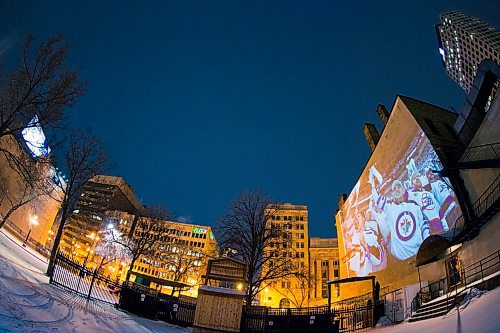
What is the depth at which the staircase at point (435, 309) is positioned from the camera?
1291cm

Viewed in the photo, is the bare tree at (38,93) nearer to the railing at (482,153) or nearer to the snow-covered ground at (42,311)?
the snow-covered ground at (42,311)

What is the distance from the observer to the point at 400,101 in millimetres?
26188

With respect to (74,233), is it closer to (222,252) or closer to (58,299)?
(222,252)

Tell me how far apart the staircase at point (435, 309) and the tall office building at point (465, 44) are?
9471 cm

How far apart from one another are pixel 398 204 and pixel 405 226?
6.70ft

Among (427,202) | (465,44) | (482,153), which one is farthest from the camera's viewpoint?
(465,44)

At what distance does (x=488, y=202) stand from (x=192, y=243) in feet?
340

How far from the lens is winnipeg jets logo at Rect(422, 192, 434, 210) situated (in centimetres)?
1989

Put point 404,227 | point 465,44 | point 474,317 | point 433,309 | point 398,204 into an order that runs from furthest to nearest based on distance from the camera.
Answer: point 465,44 < point 398,204 < point 404,227 < point 433,309 < point 474,317

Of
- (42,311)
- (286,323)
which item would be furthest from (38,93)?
→ (286,323)

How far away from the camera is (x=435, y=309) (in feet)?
46.2

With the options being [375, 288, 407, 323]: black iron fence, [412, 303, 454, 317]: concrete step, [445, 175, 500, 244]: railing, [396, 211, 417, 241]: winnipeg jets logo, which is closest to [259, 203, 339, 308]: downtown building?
[396, 211, 417, 241]: winnipeg jets logo

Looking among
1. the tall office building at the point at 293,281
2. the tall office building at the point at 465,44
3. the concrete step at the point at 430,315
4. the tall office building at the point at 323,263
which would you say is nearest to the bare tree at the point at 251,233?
the concrete step at the point at 430,315

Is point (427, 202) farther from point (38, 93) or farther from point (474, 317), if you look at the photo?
point (38, 93)
